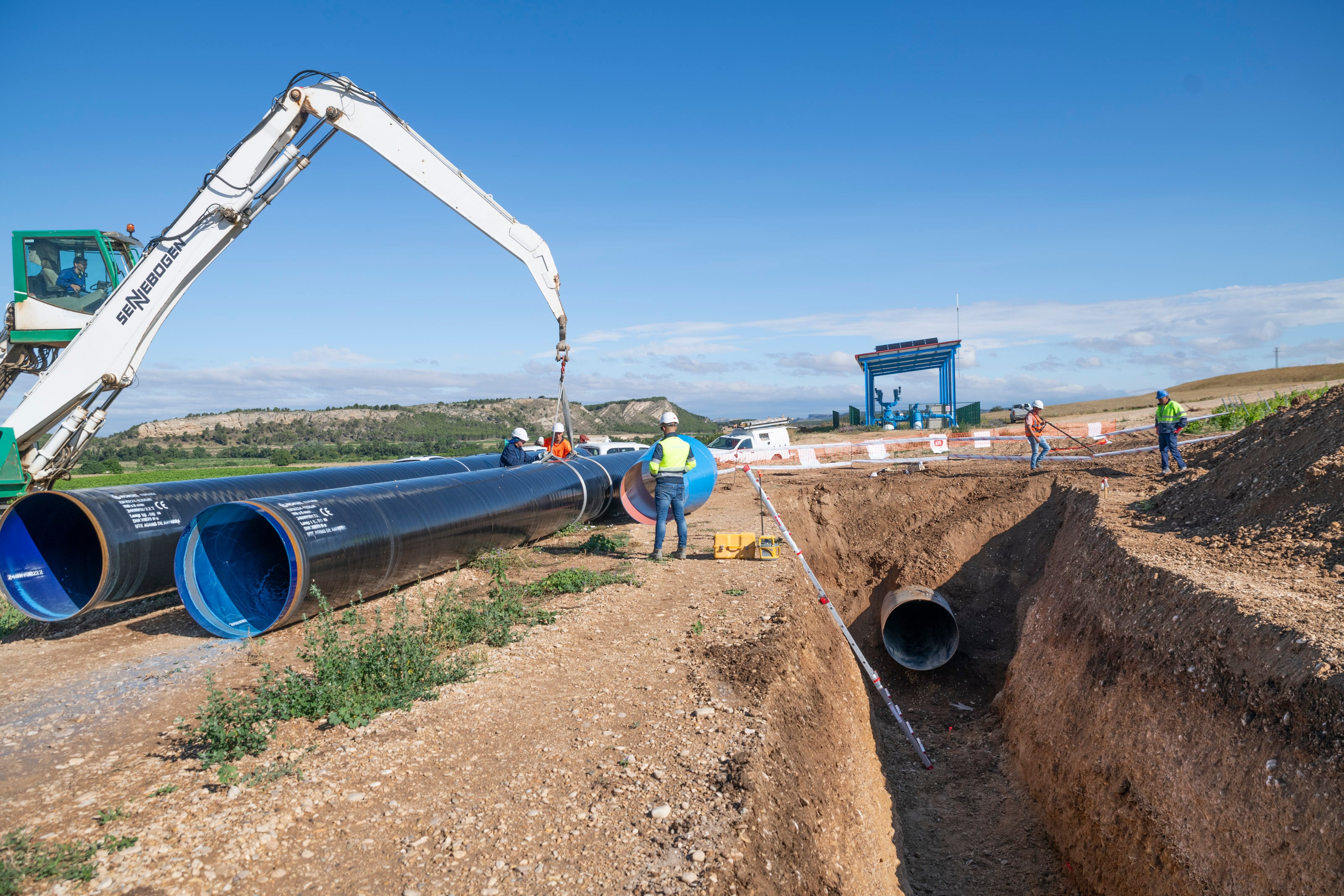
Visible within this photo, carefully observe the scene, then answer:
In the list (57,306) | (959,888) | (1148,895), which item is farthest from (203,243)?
(1148,895)

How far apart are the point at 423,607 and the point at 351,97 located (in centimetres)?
872

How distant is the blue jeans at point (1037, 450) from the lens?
1582 centimetres

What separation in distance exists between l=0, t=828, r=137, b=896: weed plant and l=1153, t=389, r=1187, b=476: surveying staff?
50.1ft

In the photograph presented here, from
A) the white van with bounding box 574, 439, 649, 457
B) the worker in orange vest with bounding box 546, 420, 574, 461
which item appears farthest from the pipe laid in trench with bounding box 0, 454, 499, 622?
the white van with bounding box 574, 439, 649, 457

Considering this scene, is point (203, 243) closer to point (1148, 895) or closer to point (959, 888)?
point (959, 888)

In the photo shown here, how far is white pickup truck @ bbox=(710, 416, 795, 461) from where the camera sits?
73.1 feet

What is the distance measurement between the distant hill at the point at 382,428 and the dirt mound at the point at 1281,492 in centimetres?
4054

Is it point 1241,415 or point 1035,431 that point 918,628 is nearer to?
point 1035,431

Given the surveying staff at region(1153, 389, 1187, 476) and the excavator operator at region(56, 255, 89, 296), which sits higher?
the excavator operator at region(56, 255, 89, 296)

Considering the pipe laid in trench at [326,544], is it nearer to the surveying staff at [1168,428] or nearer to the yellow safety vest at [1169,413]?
the surveying staff at [1168,428]

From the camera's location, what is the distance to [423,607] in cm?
705

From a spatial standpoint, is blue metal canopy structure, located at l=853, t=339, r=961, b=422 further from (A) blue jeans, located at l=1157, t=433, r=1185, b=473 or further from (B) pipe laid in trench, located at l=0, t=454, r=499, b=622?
(B) pipe laid in trench, located at l=0, t=454, r=499, b=622

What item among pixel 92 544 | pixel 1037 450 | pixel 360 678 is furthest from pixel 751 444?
pixel 360 678

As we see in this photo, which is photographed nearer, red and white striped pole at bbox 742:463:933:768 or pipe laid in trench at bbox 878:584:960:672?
red and white striped pole at bbox 742:463:933:768
